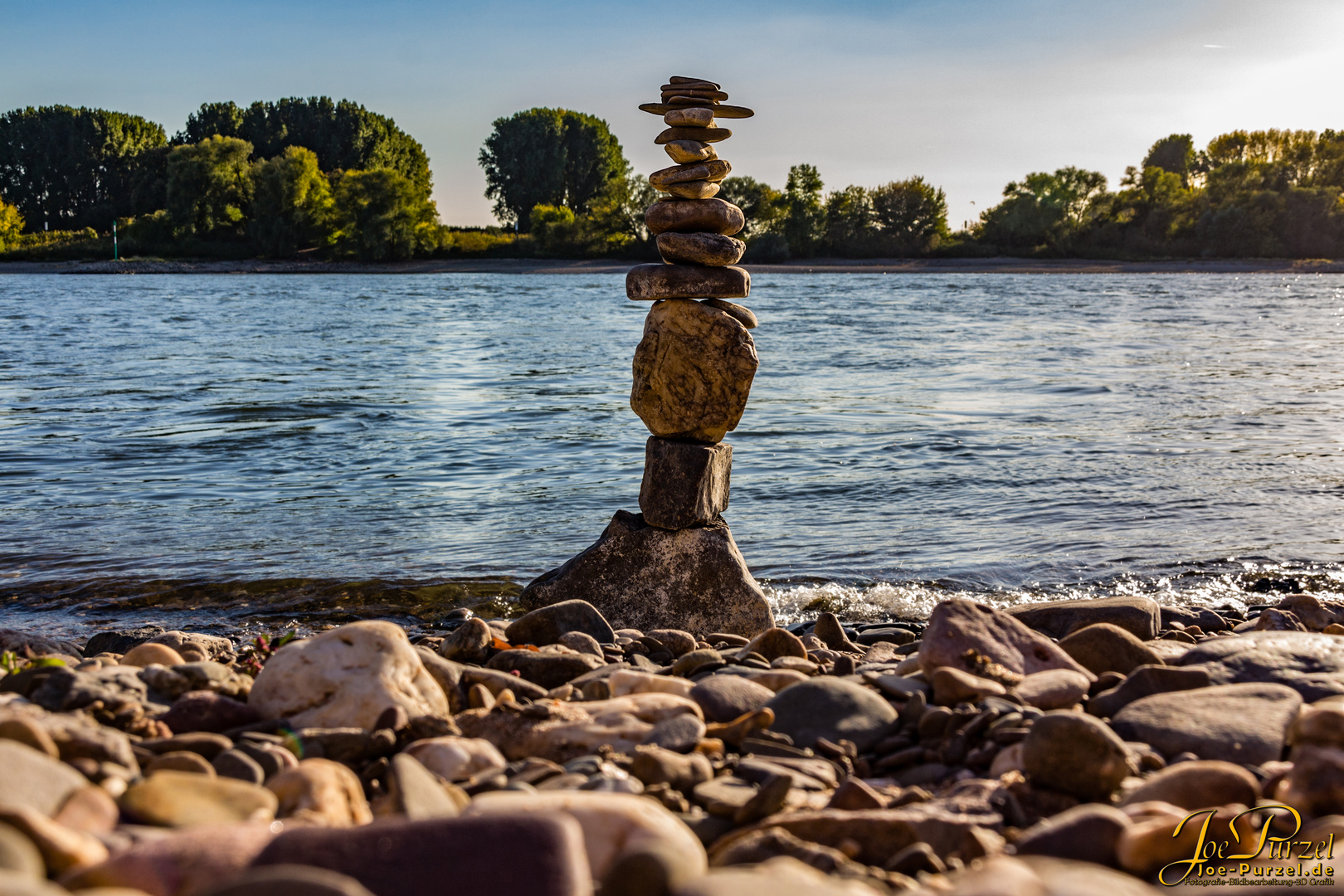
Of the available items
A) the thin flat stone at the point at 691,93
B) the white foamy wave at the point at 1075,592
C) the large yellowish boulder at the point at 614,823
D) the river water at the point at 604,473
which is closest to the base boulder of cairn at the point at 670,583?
the white foamy wave at the point at 1075,592

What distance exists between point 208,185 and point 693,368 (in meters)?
92.9

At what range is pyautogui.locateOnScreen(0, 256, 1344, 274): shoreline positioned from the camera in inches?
3164

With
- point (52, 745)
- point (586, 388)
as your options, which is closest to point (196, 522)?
point (52, 745)

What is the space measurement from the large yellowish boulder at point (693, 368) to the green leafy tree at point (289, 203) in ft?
289

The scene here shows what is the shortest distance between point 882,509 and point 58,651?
6482 mm

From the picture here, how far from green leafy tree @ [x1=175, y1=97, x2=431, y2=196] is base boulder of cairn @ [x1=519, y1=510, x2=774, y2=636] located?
110 metres

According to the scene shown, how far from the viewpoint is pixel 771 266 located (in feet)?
280

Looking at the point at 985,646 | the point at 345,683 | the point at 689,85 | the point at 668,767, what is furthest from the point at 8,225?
the point at 668,767

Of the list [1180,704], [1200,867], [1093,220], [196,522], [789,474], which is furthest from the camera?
[1093,220]

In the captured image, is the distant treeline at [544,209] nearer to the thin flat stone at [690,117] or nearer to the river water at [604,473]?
the river water at [604,473]

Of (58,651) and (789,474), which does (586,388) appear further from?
(58,651)

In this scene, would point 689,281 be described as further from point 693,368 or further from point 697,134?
point 697,134

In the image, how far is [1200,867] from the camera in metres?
2.33

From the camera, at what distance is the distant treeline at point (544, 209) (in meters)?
86.6
